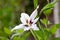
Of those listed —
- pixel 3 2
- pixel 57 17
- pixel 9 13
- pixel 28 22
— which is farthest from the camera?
pixel 57 17

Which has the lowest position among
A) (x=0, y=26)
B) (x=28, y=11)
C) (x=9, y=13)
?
(x=28, y=11)

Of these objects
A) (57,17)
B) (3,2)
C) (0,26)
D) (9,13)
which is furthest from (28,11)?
(57,17)

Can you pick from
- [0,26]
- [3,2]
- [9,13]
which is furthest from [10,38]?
[3,2]

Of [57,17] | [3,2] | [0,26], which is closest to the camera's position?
[0,26]

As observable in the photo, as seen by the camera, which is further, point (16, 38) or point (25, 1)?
point (25, 1)

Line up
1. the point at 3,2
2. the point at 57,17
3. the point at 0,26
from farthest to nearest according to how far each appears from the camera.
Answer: the point at 57,17 → the point at 3,2 → the point at 0,26

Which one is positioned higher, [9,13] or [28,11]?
[9,13]

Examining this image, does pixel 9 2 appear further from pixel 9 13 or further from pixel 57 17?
pixel 57 17

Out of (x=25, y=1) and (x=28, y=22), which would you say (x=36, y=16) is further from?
(x=25, y=1)

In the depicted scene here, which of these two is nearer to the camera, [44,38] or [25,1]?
[44,38]
